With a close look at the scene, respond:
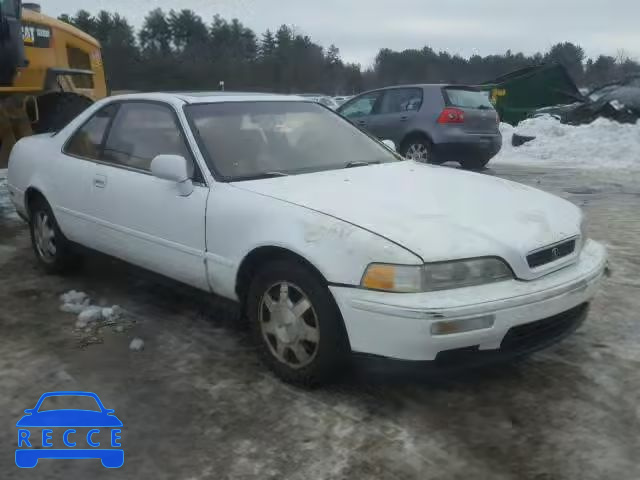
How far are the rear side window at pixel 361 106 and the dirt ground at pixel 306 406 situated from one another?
7.62 metres

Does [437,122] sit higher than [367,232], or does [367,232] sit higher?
[437,122]

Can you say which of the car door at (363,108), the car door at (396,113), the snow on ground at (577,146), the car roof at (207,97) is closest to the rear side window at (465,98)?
the car door at (396,113)

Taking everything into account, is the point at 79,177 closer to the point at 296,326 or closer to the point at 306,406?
the point at 296,326

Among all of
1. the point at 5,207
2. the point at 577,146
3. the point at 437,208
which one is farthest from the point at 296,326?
the point at 577,146

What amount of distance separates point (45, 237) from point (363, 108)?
753 cm

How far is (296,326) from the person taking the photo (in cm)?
310

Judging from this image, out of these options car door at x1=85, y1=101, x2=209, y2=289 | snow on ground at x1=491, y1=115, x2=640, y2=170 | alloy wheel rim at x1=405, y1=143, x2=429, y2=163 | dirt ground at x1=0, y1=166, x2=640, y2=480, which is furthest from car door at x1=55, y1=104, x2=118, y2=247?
snow on ground at x1=491, y1=115, x2=640, y2=170

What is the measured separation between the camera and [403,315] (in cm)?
270

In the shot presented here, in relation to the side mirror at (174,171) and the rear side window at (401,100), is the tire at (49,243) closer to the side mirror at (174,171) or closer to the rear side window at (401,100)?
the side mirror at (174,171)

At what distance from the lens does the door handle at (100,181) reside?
421 centimetres

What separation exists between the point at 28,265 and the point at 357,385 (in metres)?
3.46

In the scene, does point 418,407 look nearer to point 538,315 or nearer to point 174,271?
point 538,315

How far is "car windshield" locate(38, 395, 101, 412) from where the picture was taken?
9.97 ft

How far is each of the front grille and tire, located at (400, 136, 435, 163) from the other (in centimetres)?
735
